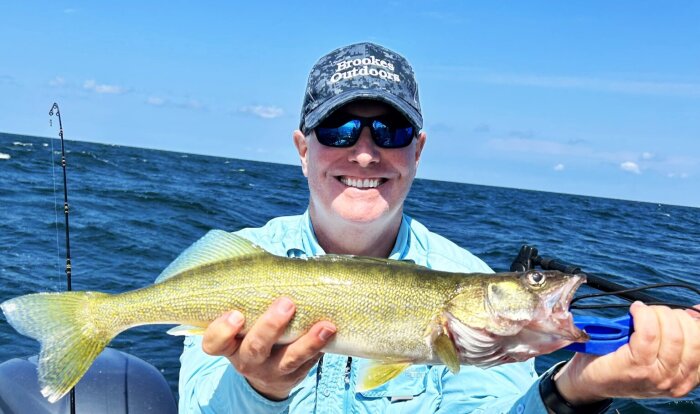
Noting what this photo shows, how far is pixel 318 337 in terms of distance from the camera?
9.99 ft

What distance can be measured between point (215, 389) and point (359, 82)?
6.82ft

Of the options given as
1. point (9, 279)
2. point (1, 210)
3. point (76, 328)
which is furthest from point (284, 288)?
point (1, 210)

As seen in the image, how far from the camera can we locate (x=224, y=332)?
10.0 feet

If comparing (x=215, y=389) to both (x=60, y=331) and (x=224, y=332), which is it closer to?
(x=224, y=332)

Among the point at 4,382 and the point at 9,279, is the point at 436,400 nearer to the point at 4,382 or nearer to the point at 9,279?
the point at 4,382

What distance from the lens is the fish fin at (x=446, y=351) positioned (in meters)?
3.09

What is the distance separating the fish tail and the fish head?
187 cm

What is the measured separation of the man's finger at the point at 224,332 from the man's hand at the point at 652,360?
1706 mm

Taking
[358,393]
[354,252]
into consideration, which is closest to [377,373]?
[358,393]

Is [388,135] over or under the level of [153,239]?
→ over

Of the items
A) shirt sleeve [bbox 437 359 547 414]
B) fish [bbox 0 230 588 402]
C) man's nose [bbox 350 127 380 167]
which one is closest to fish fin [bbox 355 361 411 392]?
fish [bbox 0 230 588 402]

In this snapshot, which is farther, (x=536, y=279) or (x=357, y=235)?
(x=357, y=235)

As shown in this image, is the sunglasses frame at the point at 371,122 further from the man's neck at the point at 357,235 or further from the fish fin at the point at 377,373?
the fish fin at the point at 377,373

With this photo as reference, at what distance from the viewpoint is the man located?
3066 millimetres
